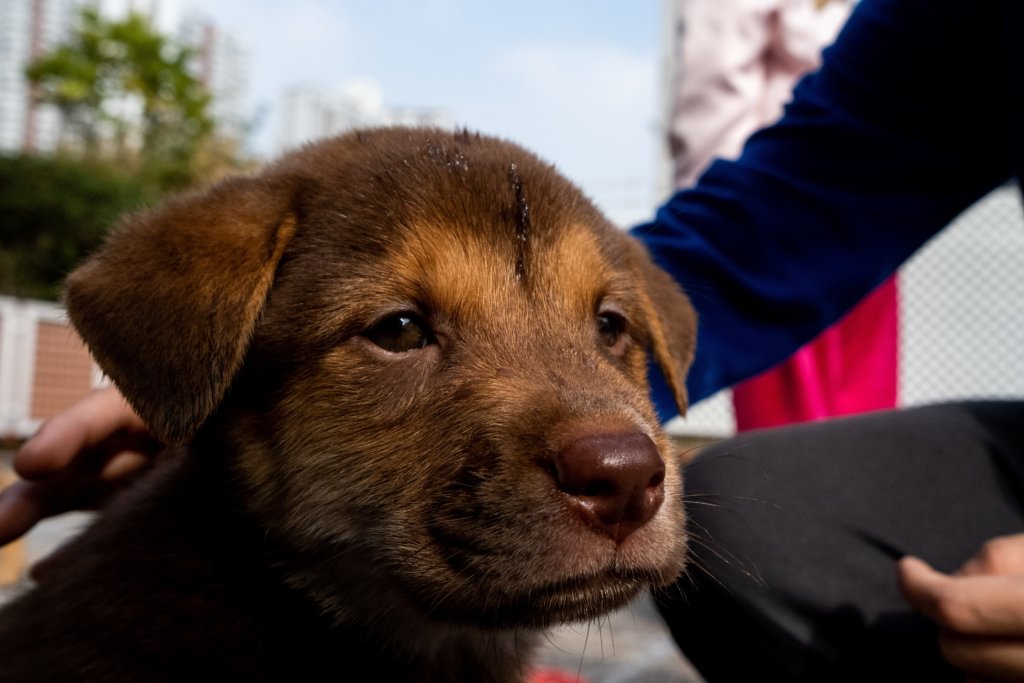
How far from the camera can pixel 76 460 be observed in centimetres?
344

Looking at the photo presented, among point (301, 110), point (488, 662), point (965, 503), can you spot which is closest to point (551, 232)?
point (488, 662)

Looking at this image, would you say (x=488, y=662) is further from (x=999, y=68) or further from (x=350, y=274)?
(x=999, y=68)

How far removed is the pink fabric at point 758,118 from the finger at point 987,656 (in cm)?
356

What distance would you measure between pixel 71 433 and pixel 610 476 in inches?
79.9

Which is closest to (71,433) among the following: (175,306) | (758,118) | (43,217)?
Answer: (175,306)

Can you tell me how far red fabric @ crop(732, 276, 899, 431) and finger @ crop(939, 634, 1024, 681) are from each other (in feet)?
11.2

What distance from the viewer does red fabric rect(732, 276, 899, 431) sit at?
599 cm

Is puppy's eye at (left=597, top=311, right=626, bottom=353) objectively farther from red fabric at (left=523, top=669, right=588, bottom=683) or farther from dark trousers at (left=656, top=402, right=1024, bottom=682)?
red fabric at (left=523, top=669, right=588, bottom=683)

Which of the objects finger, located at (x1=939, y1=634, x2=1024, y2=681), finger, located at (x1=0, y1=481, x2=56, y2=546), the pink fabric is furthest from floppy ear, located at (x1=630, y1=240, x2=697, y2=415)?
the pink fabric

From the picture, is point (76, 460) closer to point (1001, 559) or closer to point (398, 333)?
point (398, 333)

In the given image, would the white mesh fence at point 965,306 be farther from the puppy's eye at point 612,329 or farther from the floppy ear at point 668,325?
the puppy's eye at point 612,329

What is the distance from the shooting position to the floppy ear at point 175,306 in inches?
99.7

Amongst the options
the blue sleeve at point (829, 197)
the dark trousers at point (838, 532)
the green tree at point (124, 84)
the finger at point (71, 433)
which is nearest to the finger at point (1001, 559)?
the dark trousers at point (838, 532)

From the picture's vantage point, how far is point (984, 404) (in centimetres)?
357
